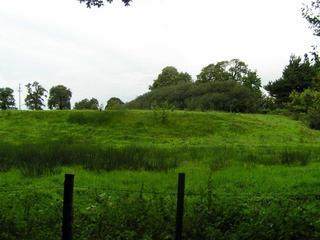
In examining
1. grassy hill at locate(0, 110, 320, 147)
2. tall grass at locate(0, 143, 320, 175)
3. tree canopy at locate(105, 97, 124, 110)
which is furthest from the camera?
tree canopy at locate(105, 97, 124, 110)

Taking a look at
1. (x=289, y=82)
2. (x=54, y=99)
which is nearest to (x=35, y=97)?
(x=54, y=99)

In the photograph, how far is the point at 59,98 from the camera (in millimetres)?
117688

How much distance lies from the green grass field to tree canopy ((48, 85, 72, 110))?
228ft

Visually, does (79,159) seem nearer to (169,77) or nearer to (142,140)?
(142,140)

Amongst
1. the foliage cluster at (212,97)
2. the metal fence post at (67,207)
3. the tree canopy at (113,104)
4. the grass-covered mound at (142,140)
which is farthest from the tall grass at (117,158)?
the foliage cluster at (212,97)

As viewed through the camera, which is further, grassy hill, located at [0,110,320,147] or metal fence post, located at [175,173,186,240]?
grassy hill, located at [0,110,320,147]

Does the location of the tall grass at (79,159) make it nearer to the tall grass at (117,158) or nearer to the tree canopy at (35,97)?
the tall grass at (117,158)

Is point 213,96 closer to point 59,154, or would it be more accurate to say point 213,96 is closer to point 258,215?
point 59,154

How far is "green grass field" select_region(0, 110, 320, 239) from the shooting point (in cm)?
827

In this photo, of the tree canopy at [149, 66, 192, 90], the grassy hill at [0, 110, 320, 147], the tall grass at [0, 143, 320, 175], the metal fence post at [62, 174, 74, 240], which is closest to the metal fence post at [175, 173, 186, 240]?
the metal fence post at [62, 174, 74, 240]

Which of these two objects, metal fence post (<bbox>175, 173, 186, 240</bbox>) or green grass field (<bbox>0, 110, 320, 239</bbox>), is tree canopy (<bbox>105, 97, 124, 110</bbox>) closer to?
green grass field (<bbox>0, 110, 320, 239</bbox>)

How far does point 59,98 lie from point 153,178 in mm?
103392

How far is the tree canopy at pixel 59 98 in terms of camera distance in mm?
116500

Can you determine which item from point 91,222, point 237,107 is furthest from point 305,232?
point 237,107
